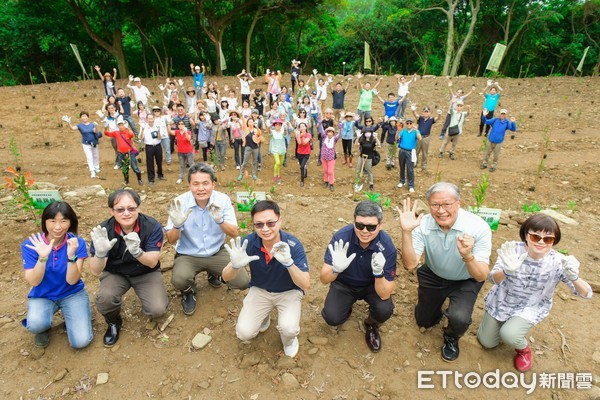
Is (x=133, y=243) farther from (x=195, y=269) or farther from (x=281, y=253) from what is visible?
(x=281, y=253)

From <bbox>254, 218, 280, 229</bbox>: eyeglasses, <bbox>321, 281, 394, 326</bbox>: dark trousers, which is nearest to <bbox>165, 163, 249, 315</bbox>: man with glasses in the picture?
<bbox>254, 218, 280, 229</bbox>: eyeglasses

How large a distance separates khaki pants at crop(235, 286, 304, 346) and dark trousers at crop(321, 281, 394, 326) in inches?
12.9

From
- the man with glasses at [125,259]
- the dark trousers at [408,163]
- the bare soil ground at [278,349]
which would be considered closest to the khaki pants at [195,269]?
the man with glasses at [125,259]

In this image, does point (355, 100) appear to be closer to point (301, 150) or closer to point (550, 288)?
point (301, 150)

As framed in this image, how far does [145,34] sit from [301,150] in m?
19.0

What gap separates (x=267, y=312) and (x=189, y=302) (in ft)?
3.26

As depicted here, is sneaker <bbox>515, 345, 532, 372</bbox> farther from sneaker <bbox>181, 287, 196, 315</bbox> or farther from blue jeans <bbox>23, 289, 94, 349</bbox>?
blue jeans <bbox>23, 289, 94, 349</bbox>

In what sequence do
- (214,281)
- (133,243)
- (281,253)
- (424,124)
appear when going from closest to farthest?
1. (281,253)
2. (133,243)
3. (214,281)
4. (424,124)

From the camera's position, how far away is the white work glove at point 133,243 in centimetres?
312

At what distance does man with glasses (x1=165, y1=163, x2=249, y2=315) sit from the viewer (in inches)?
145

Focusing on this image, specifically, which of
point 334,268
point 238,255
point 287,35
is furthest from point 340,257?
point 287,35

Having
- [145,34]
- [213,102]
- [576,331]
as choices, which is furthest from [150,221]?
[145,34]

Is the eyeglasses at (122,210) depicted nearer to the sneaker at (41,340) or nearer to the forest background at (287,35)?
the sneaker at (41,340)

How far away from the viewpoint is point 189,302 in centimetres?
392
